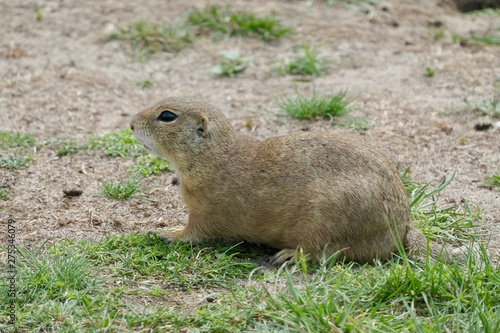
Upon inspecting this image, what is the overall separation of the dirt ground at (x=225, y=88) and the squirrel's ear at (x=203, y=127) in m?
0.79

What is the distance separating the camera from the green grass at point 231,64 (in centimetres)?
849

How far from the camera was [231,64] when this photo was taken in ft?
28.1

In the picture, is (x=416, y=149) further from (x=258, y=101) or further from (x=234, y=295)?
(x=234, y=295)

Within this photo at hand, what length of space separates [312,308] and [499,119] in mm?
4077

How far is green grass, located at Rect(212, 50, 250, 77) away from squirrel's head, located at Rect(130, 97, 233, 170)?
335cm

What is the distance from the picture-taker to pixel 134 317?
12.7 ft

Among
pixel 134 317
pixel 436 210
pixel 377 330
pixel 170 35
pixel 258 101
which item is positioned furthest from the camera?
pixel 170 35

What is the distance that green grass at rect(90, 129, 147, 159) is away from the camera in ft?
21.2

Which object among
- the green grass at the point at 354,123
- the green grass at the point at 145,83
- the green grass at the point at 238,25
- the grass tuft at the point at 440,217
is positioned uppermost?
the green grass at the point at 238,25

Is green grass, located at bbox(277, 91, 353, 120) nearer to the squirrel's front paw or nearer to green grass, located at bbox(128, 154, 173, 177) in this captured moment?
green grass, located at bbox(128, 154, 173, 177)

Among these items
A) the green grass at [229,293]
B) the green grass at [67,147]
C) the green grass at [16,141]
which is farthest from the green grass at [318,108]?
the green grass at [229,293]

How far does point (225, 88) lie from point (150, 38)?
1.49m

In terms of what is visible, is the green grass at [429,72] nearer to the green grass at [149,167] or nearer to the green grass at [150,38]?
the green grass at [150,38]

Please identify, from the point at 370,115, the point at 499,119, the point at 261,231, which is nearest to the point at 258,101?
the point at 370,115
